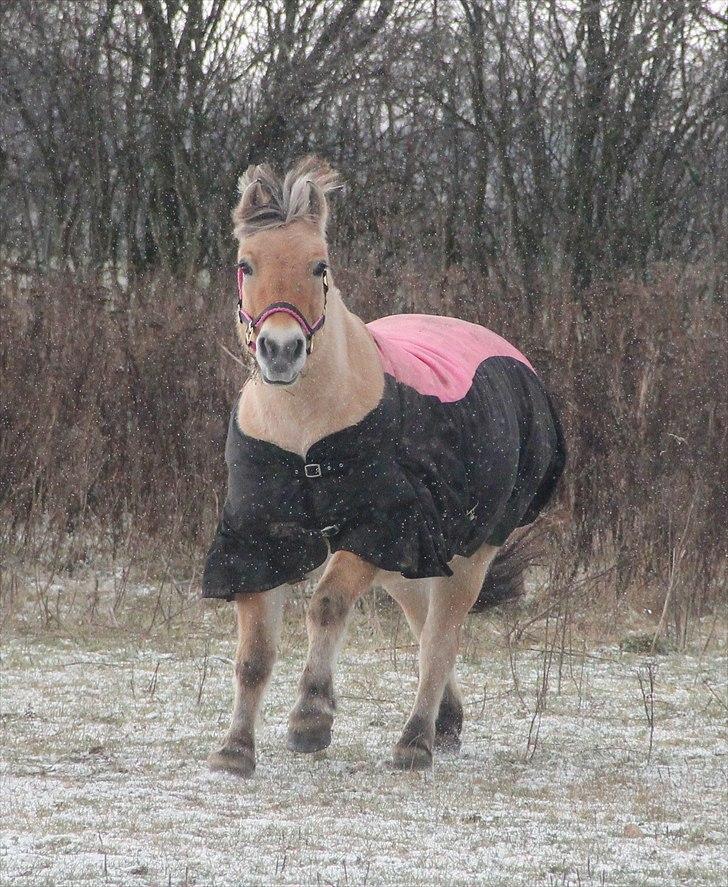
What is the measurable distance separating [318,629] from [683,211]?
988 cm

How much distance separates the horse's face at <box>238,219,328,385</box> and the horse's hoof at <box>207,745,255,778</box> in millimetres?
1244

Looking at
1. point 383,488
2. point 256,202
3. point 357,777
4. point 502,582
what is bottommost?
point 357,777

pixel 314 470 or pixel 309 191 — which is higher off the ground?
pixel 309 191

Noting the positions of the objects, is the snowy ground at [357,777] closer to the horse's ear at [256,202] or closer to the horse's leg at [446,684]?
the horse's leg at [446,684]

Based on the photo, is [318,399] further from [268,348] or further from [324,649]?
[324,649]

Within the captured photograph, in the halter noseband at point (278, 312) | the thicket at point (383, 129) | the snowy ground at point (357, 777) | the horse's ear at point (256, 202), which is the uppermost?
the thicket at point (383, 129)

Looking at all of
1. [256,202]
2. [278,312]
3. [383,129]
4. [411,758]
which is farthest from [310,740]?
[383,129]

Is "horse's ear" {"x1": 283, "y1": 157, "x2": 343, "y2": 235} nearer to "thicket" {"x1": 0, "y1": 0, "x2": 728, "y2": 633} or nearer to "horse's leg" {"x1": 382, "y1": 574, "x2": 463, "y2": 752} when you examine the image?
"horse's leg" {"x1": 382, "y1": 574, "x2": 463, "y2": 752}

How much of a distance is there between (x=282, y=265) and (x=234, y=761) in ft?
5.11

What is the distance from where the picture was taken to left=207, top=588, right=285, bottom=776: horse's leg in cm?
448

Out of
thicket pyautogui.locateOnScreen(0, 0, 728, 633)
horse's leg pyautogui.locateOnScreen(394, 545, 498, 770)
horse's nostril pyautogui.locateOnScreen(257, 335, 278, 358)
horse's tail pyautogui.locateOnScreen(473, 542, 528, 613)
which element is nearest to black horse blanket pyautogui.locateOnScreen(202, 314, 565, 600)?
horse's leg pyautogui.locateOnScreen(394, 545, 498, 770)

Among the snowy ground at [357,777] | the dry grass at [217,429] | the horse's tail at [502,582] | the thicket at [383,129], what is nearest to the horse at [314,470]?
the snowy ground at [357,777]

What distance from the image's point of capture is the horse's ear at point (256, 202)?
171 inches

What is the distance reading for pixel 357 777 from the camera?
4.55 metres
